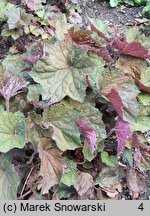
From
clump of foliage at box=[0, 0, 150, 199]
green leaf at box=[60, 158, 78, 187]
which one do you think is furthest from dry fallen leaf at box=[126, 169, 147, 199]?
green leaf at box=[60, 158, 78, 187]

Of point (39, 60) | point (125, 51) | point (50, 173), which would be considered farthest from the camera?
point (125, 51)

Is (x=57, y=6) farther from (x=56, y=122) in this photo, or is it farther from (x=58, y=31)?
(x=56, y=122)

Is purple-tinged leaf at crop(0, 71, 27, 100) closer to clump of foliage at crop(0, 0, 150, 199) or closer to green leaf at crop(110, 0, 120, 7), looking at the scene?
clump of foliage at crop(0, 0, 150, 199)

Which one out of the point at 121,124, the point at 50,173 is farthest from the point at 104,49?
the point at 50,173

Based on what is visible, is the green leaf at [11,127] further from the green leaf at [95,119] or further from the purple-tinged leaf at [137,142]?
the purple-tinged leaf at [137,142]

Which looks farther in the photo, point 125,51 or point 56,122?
point 125,51

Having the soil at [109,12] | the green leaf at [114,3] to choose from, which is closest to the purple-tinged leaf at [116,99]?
the soil at [109,12]
